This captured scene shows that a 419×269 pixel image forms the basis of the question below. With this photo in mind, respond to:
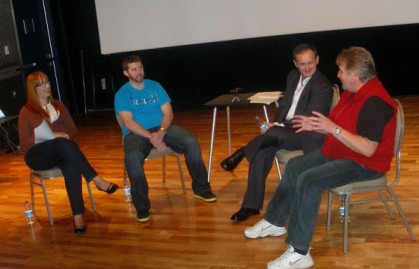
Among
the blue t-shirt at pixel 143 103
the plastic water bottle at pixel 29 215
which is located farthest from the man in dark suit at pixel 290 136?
the plastic water bottle at pixel 29 215

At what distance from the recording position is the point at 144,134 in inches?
167

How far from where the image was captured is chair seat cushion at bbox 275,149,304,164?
3.79 m

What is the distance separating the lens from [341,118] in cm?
317

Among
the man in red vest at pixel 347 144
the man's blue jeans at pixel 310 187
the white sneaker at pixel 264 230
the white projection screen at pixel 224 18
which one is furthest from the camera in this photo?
the white projection screen at pixel 224 18

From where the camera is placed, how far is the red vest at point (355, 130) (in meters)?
2.99

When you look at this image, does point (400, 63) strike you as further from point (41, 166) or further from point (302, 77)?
point (41, 166)

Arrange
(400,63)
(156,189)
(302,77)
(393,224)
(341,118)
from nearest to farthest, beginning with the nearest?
(341,118)
(393,224)
(302,77)
(156,189)
(400,63)

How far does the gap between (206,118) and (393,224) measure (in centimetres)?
412

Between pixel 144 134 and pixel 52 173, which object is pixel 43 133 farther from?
pixel 144 134

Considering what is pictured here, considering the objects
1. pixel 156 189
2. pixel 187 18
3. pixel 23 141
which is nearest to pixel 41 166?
pixel 23 141

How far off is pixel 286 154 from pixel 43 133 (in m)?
1.72

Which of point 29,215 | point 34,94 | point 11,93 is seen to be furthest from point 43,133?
point 11,93

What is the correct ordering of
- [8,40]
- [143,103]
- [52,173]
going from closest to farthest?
1. [52,173]
2. [143,103]
3. [8,40]

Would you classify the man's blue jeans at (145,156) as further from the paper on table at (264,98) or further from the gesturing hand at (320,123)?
the gesturing hand at (320,123)
